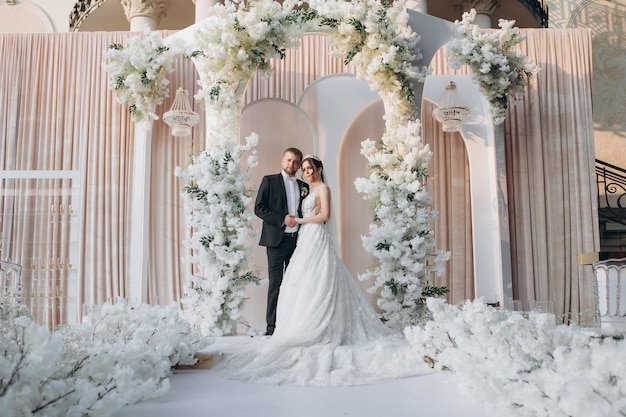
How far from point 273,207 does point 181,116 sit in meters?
1.76

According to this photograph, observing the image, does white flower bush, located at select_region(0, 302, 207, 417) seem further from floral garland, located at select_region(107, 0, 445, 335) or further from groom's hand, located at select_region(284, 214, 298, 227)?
floral garland, located at select_region(107, 0, 445, 335)

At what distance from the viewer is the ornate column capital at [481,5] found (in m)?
11.5

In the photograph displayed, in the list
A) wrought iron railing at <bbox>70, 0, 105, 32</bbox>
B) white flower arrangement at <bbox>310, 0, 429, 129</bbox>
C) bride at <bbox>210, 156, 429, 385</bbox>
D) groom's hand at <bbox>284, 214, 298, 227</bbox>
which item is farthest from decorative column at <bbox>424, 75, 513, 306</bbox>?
wrought iron railing at <bbox>70, 0, 105, 32</bbox>

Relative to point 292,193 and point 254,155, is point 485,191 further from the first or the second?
point 254,155

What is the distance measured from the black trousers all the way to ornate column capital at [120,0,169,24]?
20.7ft

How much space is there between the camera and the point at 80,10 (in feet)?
38.0

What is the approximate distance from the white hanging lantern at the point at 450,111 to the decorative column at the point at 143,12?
551cm

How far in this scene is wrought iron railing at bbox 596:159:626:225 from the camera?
396 inches

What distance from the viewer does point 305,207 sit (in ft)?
19.3

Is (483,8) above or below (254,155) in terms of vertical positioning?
above

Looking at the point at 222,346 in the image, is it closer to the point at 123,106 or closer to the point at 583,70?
the point at 123,106

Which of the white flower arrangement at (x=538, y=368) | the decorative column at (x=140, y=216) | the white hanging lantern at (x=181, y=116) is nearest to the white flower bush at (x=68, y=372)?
the white flower arrangement at (x=538, y=368)

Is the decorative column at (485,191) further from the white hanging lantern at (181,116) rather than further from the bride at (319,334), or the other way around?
the white hanging lantern at (181,116)

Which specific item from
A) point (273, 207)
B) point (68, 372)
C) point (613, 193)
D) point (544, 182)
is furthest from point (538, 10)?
point (68, 372)
